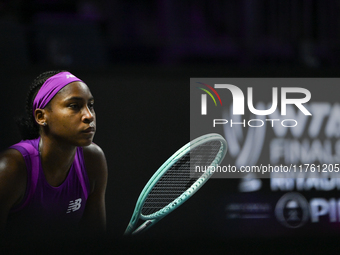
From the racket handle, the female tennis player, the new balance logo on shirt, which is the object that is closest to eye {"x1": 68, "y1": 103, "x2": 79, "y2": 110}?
the female tennis player

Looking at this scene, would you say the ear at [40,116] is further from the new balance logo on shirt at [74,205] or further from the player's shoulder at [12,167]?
the new balance logo on shirt at [74,205]

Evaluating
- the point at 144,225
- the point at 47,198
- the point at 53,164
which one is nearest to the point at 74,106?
the point at 53,164

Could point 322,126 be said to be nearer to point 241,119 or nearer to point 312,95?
point 312,95

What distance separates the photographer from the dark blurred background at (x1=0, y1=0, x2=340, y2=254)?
2.13 meters

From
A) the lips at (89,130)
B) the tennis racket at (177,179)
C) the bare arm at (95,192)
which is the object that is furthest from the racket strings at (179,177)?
the lips at (89,130)

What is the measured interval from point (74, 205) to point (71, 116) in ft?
1.49

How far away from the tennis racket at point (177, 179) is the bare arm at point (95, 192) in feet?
0.62

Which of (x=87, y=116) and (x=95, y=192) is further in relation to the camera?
(x=95, y=192)

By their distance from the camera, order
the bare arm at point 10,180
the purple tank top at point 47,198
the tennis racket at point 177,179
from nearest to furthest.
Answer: the bare arm at point 10,180, the purple tank top at point 47,198, the tennis racket at point 177,179

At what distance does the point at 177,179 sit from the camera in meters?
2.19

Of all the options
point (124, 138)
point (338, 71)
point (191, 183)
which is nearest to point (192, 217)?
point (191, 183)

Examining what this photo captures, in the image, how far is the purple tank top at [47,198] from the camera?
1950mm

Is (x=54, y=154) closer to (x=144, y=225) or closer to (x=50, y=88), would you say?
(x=50, y=88)

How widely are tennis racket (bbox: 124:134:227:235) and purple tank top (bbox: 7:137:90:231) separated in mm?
266
